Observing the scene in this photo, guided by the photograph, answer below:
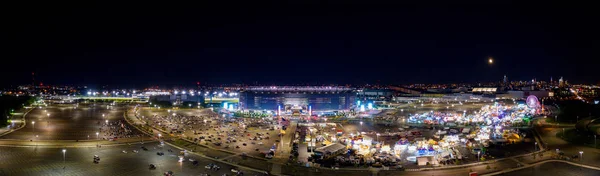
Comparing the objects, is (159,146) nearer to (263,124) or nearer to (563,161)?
(263,124)

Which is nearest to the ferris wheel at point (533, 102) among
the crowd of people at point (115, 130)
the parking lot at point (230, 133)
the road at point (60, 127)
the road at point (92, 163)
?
the parking lot at point (230, 133)

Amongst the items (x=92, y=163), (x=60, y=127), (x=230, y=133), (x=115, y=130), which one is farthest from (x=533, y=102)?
(x=60, y=127)

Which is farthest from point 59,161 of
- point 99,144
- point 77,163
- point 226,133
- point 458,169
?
point 458,169

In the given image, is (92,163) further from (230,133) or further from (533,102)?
(533,102)

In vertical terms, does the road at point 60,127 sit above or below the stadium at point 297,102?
below

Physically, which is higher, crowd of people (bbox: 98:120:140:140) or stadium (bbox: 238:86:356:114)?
stadium (bbox: 238:86:356:114)

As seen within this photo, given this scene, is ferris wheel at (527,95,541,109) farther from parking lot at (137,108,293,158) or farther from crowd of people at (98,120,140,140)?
crowd of people at (98,120,140,140)

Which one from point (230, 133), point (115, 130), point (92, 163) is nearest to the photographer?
point (92, 163)

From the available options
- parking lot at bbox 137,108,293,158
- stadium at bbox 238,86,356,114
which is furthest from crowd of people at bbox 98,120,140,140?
stadium at bbox 238,86,356,114

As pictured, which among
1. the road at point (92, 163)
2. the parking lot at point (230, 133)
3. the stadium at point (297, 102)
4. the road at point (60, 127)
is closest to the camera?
the road at point (92, 163)

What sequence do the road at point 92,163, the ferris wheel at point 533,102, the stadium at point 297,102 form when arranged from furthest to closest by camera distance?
1. the stadium at point 297,102
2. the ferris wheel at point 533,102
3. the road at point 92,163

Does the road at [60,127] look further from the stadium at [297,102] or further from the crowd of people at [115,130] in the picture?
the stadium at [297,102]
